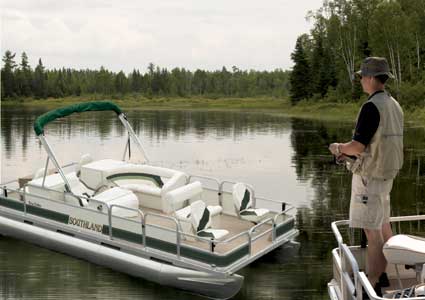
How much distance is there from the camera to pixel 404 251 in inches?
153

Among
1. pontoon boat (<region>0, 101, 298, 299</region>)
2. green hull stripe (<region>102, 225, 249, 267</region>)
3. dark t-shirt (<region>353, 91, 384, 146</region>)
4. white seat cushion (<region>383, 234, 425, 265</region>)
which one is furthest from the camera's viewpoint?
pontoon boat (<region>0, 101, 298, 299</region>)

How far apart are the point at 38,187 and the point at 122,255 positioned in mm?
2476

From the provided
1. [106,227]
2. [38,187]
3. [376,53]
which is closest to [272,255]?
[106,227]

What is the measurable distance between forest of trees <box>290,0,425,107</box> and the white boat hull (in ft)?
102

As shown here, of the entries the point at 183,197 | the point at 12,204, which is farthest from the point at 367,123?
the point at 12,204

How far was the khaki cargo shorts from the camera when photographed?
164 inches

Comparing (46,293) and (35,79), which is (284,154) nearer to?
(46,293)

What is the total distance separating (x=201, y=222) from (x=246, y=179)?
8243 mm

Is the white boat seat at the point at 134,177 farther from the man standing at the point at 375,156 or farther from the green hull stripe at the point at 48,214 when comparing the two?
the man standing at the point at 375,156

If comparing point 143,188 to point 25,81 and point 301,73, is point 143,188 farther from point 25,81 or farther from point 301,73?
point 25,81

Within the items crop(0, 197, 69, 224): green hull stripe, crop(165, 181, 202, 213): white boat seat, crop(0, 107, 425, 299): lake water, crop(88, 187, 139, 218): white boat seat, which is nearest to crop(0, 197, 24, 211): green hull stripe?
crop(0, 197, 69, 224): green hull stripe

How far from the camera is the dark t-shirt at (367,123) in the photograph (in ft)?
13.3

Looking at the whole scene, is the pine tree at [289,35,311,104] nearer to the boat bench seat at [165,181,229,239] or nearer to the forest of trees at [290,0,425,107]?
the forest of trees at [290,0,425,107]

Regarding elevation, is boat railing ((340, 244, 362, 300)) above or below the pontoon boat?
above
